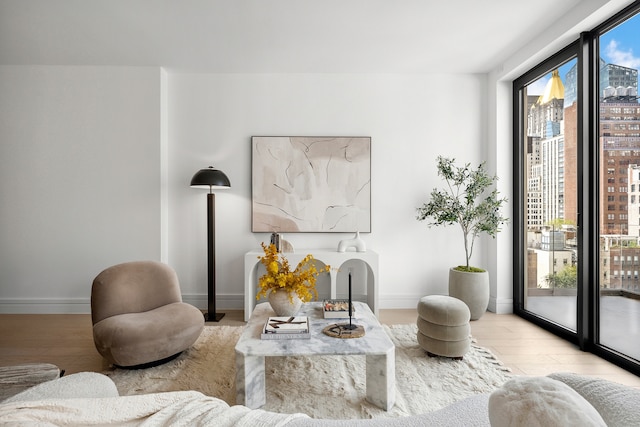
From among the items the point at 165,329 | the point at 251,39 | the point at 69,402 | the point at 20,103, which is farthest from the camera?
the point at 20,103

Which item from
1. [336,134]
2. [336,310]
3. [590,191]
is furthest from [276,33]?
[590,191]

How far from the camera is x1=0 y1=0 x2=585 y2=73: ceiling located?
2.76m

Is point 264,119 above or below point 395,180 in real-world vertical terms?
above

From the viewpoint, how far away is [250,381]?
1945mm

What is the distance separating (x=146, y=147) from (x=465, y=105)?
3.84 m

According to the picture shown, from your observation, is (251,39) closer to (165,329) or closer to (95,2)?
(95,2)

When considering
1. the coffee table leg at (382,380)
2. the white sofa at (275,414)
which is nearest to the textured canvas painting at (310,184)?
the coffee table leg at (382,380)

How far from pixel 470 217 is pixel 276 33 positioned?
2.70m

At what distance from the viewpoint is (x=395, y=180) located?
4.16m

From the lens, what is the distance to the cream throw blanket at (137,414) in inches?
31.9

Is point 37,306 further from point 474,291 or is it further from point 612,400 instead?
point 612,400

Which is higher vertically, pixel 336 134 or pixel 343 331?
pixel 336 134

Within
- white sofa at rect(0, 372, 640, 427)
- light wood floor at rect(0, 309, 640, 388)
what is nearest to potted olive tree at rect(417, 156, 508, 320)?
light wood floor at rect(0, 309, 640, 388)

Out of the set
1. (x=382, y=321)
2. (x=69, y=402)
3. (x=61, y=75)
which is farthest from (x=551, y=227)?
(x=61, y=75)
